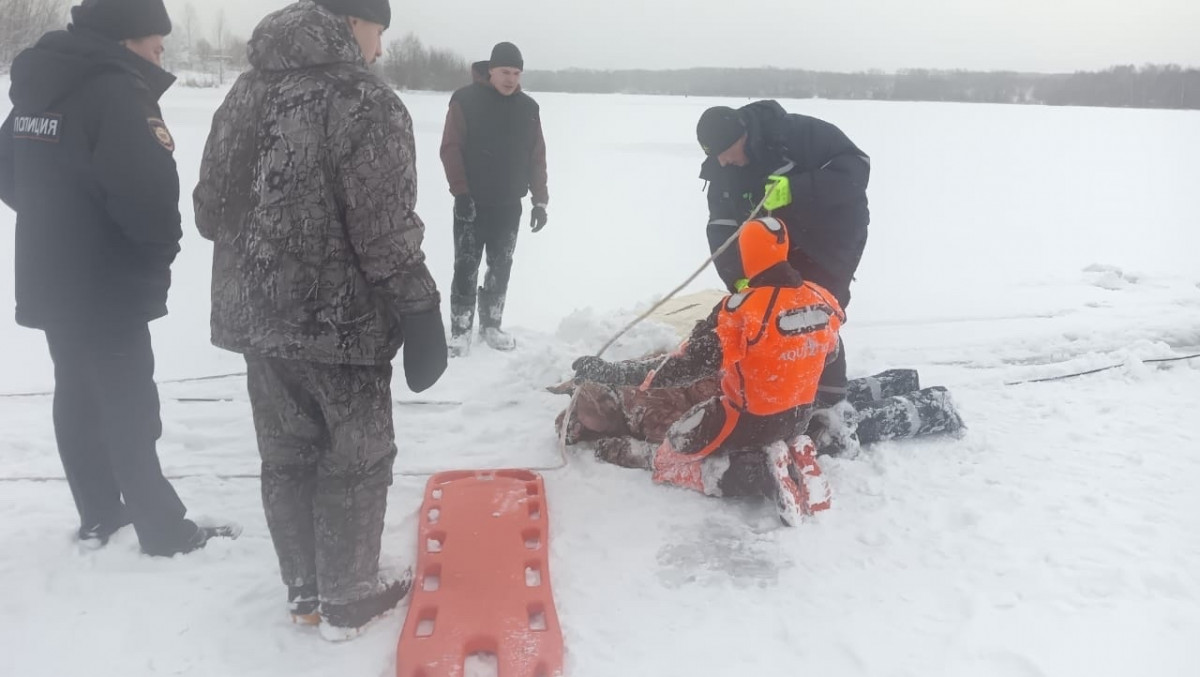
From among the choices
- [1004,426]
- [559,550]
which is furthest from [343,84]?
[1004,426]

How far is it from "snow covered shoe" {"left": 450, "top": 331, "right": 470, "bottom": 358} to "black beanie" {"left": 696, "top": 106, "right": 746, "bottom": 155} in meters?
2.07

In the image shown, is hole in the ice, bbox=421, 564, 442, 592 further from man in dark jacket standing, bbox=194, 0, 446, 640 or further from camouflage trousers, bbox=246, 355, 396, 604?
man in dark jacket standing, bbox=194, 0, 446, 640

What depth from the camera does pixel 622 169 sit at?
14766mm

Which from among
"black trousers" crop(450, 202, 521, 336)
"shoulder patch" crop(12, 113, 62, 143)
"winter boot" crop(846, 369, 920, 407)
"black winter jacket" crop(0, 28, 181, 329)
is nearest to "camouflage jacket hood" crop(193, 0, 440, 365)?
"black winter jacket" crop(0, 28, 181, 329)

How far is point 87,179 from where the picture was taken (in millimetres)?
2215

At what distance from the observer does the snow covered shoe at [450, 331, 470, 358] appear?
4648mm

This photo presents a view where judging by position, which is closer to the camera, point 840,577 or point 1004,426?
point 840,577

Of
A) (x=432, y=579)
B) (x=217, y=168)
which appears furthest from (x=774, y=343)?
(x=217, y=168)

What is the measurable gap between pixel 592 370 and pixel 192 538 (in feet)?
5.71

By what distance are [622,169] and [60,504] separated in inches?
501

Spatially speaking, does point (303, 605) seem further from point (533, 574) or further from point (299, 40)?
point (299, 40)

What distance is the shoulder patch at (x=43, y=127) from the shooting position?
2181 mm

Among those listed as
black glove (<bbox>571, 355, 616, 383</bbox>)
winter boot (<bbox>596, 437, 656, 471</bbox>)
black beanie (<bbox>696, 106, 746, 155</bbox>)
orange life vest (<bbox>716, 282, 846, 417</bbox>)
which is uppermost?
black beanie (<bbox>696, 106, 746, 155</bbox>)

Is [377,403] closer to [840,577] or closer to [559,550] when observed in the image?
[559,550]
